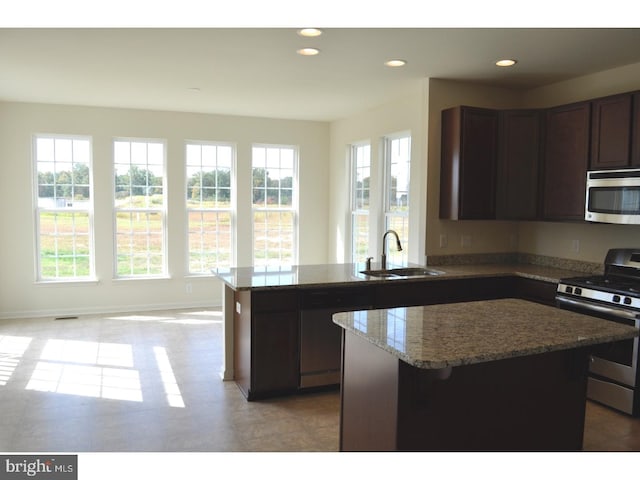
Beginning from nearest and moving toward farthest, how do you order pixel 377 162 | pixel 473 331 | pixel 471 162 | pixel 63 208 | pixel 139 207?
pixel 473 331, pixel 471 162, pixel 377 162, pixel 63 208, pixel 139 207

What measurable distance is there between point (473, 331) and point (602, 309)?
175cm

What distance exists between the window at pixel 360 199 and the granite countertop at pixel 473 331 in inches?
143

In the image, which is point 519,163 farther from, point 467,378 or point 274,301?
point 467,378

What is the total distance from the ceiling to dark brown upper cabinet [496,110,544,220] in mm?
394

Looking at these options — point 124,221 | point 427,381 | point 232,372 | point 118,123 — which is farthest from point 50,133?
point 427,381

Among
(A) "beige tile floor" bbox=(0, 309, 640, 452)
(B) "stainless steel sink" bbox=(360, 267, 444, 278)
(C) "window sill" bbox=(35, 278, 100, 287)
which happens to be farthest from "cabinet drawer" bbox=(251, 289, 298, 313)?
(C) "window sill" bbox=(35, 278, 100, 287)

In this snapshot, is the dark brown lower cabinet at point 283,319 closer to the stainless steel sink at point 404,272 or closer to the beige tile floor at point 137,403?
the beige tile floor at point 137,403

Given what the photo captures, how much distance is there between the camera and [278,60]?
3.96 meters

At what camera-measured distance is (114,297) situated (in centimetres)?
634

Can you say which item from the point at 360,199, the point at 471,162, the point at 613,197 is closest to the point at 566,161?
the point at 613,197

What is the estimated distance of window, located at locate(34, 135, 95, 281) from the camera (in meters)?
6.07

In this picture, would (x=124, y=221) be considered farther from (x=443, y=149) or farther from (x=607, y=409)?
(x=607, y=409)

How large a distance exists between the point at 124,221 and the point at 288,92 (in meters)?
2.81

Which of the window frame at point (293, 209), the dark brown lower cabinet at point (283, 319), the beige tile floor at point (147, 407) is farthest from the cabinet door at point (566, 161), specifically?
the window frame at point (293, 209)
